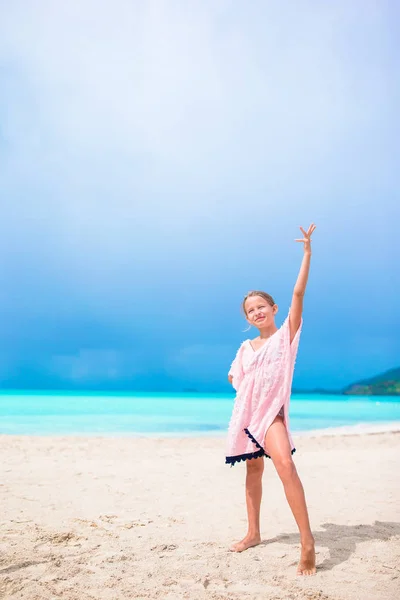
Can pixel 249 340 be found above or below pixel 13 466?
above

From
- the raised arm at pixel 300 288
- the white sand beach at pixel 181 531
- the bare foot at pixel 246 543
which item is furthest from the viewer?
the bare foot at pixel 246 543

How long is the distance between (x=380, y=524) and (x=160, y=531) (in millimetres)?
1889

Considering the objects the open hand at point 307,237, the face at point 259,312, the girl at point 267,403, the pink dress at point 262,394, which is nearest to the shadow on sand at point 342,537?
the girl at point 267,403

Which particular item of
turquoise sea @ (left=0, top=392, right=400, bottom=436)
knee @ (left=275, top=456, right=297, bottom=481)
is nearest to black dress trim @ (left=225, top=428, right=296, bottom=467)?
knee @ (left=275, top=456, right=297, bottom=481)

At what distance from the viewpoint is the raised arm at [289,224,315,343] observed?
3.39 metres

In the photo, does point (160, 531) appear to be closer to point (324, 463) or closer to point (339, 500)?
Answer: point (339, 500)

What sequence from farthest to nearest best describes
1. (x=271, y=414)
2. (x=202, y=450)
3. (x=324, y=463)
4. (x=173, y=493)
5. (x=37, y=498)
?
(x=202, y=450)
(x=324, y=463)
(x=173, y=493)
(x=37, y=498)
(x=271, y=414)

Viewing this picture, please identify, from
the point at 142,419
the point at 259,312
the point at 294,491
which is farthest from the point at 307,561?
the point at 142,419

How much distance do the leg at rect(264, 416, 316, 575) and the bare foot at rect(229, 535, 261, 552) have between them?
22.1 inches

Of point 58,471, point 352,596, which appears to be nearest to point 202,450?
point 58,471

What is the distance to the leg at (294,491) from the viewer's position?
316 cm

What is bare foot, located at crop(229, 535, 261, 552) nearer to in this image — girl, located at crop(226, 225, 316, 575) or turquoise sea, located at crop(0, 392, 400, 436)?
girl, located at crop(226, 225, 316, 575)

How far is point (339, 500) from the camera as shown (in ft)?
17.9

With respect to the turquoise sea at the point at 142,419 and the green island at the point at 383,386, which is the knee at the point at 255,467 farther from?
the green island at the point at 383,386
